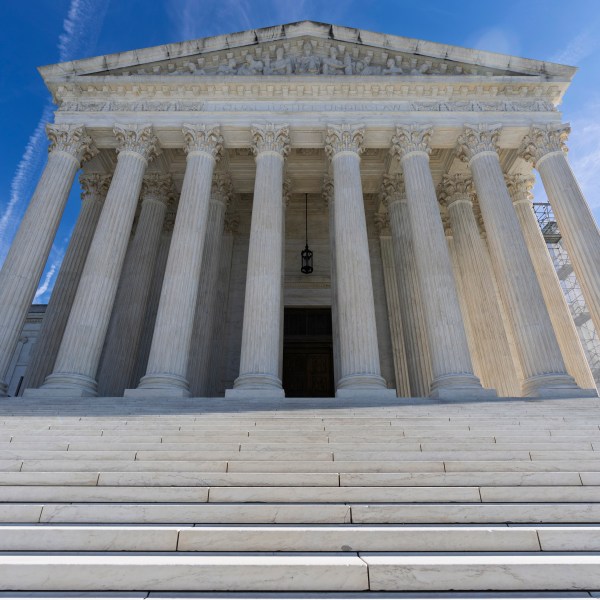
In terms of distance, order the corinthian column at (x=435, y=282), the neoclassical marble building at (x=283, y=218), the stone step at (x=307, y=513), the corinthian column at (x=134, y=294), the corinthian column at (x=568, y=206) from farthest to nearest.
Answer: the corinthian column at (x=134, y=294), the corinthian column at (x=568, y=206), the neoclassical marble building at (x=283, y=218), the corinthian column at (x=435, y=282), the stone step at (x=307, y=513)

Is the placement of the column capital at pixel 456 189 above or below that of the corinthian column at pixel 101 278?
above

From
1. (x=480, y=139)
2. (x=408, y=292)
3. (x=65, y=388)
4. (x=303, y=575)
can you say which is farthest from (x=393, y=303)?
(x=303, y=575)

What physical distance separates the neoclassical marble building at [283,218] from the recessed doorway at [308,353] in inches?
6.1

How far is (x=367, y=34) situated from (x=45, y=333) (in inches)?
983

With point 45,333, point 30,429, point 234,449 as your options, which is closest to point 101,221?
point 45,333

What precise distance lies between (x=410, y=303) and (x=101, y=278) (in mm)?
16156

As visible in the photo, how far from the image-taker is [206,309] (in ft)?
78.9

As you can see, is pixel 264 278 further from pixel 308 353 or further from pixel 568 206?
pixel 568 206

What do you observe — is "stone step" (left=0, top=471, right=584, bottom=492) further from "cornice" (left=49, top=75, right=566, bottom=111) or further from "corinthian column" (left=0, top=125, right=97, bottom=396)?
"cornice" (left=49, top=75, right=566, bottom=111)

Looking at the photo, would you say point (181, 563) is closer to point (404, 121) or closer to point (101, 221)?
point (101, 221)

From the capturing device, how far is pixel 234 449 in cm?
918

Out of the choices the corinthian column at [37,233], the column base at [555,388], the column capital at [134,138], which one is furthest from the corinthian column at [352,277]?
the corinthian column at [37,233]

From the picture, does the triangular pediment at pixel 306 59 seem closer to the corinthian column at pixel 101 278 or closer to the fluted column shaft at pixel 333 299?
the corinthian column at pixel 101 278

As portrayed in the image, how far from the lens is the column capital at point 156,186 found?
27.2m
